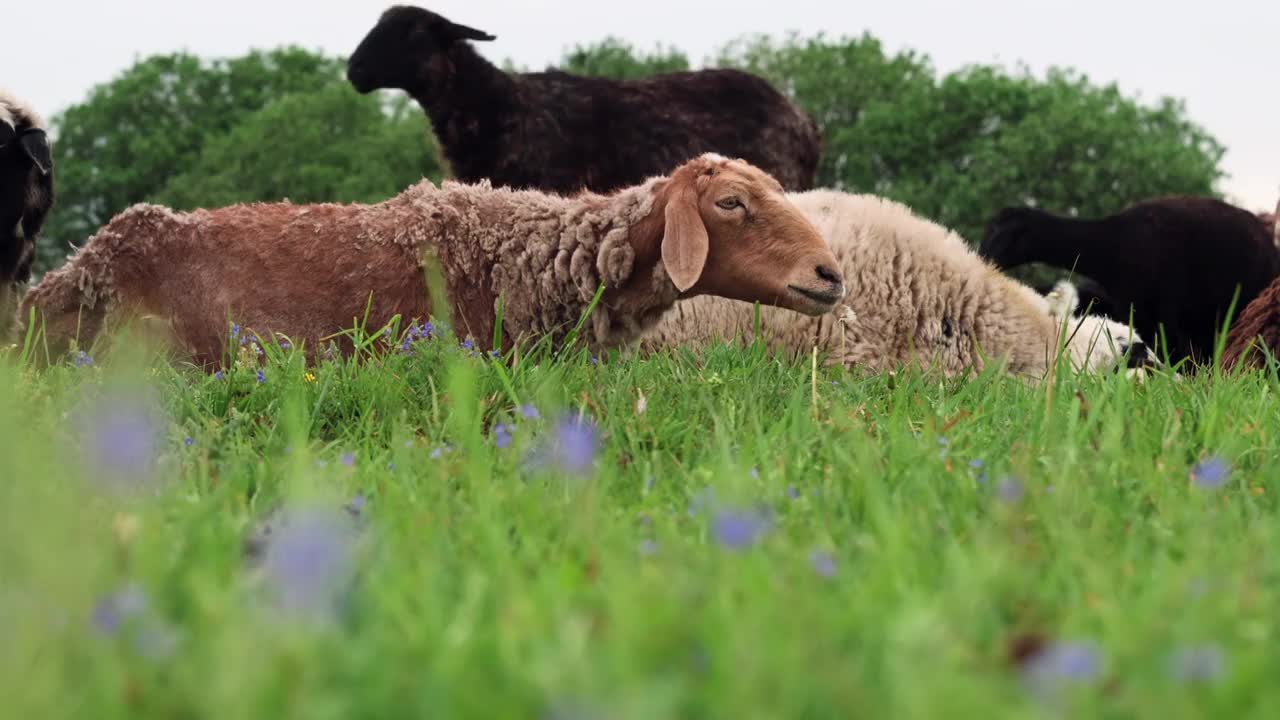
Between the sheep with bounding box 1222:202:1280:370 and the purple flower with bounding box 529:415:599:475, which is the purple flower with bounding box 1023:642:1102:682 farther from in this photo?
the sheep with bounding box 1222:202:1280:370

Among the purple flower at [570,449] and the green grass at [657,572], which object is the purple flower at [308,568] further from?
the purple flower at [570,449]

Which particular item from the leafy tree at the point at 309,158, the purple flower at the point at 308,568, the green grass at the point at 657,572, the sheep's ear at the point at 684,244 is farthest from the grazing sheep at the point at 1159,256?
the leafy tree at the point at 309,158

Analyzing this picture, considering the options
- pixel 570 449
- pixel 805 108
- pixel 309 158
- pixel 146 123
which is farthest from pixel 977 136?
pixel 570 449

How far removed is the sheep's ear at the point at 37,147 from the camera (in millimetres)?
6457

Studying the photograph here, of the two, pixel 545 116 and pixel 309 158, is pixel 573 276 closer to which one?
pixel 545 116

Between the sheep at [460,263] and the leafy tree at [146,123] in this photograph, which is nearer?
the sheep at [460,263]

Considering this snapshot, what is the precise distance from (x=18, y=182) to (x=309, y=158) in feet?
94.7

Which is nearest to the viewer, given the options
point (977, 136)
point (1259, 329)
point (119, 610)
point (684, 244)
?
point (119, 610)

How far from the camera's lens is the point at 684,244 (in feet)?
17.9

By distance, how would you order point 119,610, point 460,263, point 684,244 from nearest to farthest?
1. point 119,610
2. point 684,244
3. point 460,263

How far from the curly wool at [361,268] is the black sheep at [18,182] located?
324 mm

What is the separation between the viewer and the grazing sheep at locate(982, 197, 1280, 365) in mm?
11000

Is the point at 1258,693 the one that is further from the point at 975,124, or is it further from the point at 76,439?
the point at 975,124

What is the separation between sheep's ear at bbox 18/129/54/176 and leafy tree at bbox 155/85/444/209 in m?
25.5
